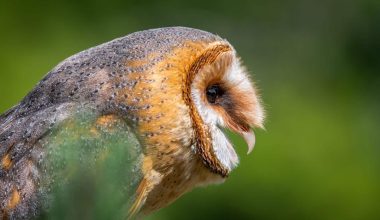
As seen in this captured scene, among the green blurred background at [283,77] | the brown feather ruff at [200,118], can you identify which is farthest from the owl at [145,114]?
the green blurred background at [283,77]

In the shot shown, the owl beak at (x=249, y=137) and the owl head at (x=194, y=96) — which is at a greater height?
the owl head at (x=194, y=96)

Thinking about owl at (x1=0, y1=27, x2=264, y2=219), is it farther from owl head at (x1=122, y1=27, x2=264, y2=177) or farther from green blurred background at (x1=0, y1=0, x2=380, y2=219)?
green blurred background at (x1=0, y1=0, x2=380, y2=219)

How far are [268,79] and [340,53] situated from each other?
3.75 ft


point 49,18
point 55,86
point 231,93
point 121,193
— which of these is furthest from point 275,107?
point 121,193

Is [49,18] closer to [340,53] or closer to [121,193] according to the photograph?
[340,53]

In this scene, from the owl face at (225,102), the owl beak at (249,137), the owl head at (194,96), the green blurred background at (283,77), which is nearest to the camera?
the owl head at (194,96)

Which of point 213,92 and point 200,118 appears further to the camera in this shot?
point 213,92

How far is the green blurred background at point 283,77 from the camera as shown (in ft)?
21.2

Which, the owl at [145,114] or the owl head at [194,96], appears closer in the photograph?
the owl at [145,114]

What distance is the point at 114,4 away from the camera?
8695mm

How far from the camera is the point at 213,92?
365 centimetres

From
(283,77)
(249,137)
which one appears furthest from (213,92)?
(283,77)

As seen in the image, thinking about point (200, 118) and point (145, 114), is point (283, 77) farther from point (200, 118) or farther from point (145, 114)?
point (145, 114)

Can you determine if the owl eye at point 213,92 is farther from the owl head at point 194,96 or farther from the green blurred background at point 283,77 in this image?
the green blurred background at point 283,77
